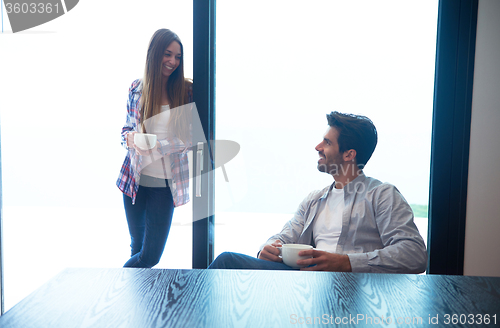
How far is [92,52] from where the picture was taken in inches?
79.0

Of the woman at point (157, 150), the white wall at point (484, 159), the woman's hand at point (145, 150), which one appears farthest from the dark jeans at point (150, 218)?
the white wall at point (484, 159)

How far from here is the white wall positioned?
1854mm

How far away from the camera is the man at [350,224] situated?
126 cm

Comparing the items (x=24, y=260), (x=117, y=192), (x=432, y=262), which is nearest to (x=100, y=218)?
(x=117, y=192)

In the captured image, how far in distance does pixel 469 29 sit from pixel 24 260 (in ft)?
9.26

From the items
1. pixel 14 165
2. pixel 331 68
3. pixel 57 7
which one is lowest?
pixel 14 165

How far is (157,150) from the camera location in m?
1.94

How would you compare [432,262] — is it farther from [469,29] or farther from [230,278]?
Result: [230,278]

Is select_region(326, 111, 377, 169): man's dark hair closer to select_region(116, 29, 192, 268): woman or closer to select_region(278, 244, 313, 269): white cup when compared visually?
select_region(278, 244, 313, 269): white cup

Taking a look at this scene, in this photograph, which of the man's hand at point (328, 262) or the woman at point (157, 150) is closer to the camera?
the man's hand at point (328, 262)

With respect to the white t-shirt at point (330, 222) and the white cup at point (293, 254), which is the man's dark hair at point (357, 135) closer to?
the white t-shirt at point (330, 222)

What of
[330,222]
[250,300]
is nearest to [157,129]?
[330,222]

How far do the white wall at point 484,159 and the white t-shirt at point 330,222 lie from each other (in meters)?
0.83

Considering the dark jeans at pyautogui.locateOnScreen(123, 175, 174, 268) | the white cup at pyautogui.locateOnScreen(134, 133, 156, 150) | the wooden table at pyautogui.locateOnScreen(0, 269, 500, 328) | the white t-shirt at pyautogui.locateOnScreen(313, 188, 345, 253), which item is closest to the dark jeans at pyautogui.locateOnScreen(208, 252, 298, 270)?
the white t-shirt at pyautogui.locateOnScreen(313, 188, 345, 253)
